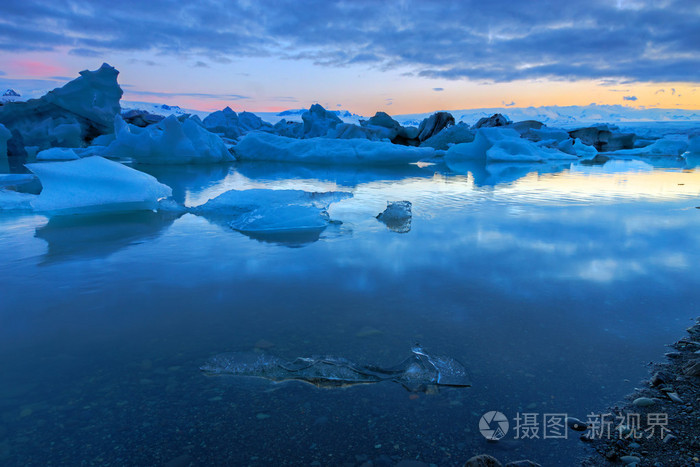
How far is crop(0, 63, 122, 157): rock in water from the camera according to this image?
16.6 metres

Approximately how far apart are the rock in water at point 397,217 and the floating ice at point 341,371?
2581 mm

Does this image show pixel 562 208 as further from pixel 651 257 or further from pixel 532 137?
pixel 532 137

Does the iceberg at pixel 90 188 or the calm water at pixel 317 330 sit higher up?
the iceberg at pixel 90 188

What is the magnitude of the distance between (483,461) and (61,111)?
2098 centimetres

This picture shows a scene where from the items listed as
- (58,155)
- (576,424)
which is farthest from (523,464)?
(58,155)

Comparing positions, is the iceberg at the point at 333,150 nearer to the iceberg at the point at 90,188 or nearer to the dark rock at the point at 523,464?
the iceberg at the point at 90,188

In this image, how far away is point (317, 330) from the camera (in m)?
2.02

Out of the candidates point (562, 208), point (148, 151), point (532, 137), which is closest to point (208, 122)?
point (148, 151)

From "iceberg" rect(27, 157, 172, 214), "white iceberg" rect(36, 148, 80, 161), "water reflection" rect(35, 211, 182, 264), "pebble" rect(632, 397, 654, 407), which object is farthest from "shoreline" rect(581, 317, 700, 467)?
"white iceberg" rect(36, 148, 80, 161)

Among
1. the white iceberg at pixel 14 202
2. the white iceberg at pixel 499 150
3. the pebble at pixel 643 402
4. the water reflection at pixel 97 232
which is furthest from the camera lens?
the white iceberg at pixel 499 150

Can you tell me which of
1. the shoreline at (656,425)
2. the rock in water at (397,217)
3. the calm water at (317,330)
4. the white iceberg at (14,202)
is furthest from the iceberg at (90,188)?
the shoreline at (656,425)

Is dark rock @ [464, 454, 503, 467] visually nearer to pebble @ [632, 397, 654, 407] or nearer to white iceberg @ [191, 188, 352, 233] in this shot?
pebble @ [632, 397, 654, 407]

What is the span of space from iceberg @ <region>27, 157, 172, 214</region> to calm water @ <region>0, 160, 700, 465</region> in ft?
2.70

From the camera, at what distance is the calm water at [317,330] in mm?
1330
